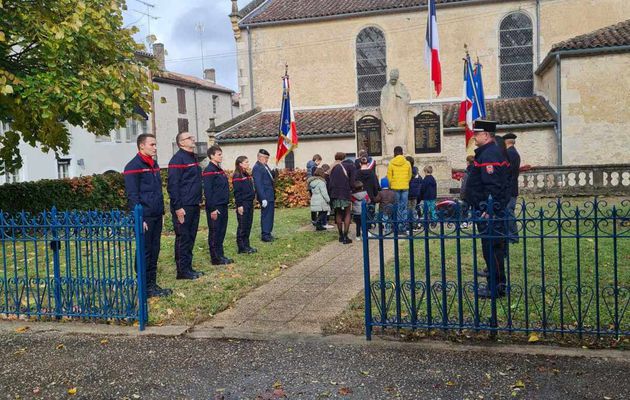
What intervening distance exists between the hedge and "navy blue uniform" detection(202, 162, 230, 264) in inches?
336

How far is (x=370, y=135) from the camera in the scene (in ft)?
63.7

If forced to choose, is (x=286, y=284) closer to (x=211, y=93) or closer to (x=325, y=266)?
(x=325, y=266)

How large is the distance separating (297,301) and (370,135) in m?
12.3

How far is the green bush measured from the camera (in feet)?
54.7

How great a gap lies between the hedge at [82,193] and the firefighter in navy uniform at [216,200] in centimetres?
854

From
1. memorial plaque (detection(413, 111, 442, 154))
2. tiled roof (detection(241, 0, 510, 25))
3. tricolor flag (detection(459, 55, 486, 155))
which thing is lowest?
memorial plaque (detection(413, 111, 442, 154))

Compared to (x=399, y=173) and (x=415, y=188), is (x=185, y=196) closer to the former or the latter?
(x=399, y=173)

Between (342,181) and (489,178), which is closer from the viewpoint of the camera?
(489,178)

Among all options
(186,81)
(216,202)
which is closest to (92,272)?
(216,202)

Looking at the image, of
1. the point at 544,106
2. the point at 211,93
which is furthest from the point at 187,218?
the point at 211,93

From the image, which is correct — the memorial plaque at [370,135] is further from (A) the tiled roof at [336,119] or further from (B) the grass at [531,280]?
(B) the grass at [531,280]

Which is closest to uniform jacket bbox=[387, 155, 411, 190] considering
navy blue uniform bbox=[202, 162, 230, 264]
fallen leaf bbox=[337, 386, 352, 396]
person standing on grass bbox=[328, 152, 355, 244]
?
person standing on grass bbox=[328, 152, 355, 244]

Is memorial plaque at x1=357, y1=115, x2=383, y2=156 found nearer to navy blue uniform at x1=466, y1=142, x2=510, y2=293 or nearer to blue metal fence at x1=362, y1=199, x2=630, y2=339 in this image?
blue metal fence at x1=362, y1=199, x2=630, y2=339

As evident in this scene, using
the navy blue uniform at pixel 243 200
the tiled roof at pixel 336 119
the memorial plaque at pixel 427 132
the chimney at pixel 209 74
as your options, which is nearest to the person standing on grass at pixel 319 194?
the navy blue uniform at pixel 243 200
